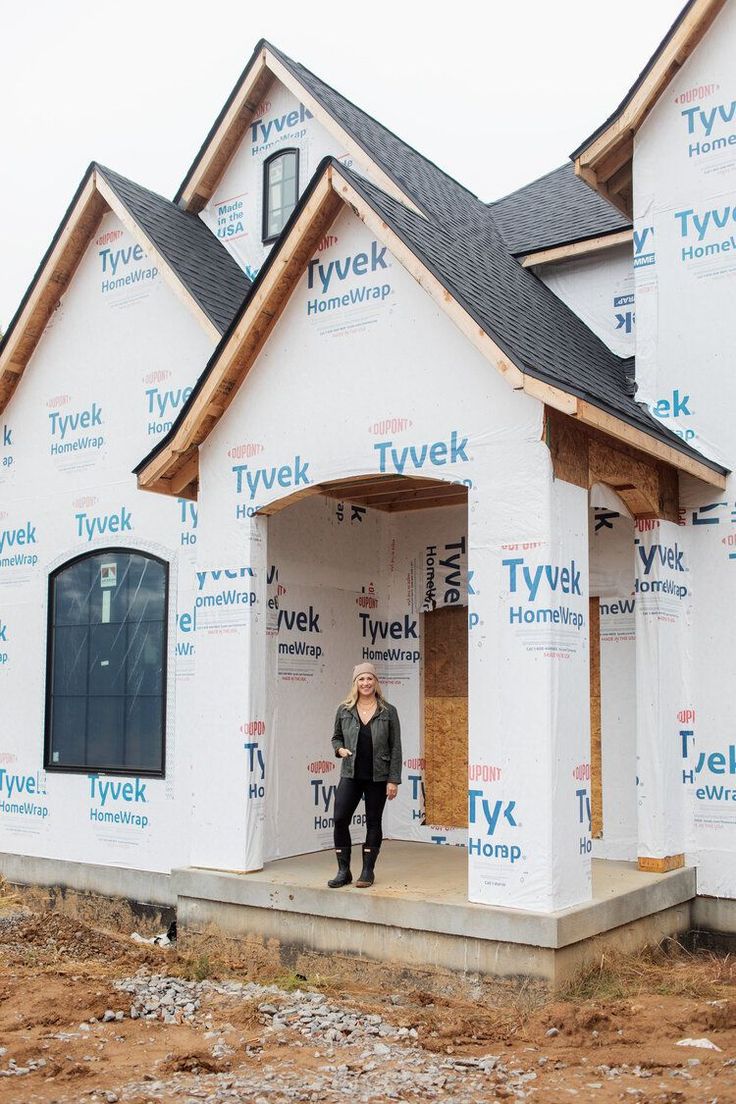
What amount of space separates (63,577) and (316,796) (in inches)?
154

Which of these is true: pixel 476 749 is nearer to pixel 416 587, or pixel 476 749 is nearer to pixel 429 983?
pixel 429 983

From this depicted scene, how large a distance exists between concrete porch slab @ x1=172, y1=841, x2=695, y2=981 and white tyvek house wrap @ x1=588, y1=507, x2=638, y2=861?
42 cm

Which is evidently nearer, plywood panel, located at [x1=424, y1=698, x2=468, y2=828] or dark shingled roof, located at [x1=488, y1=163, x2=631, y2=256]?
plywood panel, located at [x1=424, y1=698, x2=468, y2=828]

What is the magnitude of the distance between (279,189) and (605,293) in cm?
391

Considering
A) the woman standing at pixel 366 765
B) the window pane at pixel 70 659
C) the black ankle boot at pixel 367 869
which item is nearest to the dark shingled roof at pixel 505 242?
the woman standing at pixel 366 765

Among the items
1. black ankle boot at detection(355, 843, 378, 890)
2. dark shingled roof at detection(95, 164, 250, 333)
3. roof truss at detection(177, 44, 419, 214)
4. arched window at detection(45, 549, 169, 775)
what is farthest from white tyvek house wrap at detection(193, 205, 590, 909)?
roof truss at detection(177, 44, 419, 214)

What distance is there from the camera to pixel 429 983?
7.85 metres

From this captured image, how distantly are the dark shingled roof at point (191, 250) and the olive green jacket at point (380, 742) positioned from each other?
4.26 m

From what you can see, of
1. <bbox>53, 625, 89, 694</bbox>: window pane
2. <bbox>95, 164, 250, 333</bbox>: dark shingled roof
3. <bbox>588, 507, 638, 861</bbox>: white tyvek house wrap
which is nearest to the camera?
<bbox>588, 507, 638, 861</bbox>: white tyvek house wrap

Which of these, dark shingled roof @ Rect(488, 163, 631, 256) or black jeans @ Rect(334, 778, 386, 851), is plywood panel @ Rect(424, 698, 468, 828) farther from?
dark shingled roof @ Rect(488, 163, 631, 256)

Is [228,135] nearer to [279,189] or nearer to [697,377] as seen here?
[279,189]

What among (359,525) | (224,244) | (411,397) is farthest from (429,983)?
(224,244)

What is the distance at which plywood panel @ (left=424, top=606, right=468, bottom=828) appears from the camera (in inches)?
444

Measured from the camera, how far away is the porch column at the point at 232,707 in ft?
30.5
